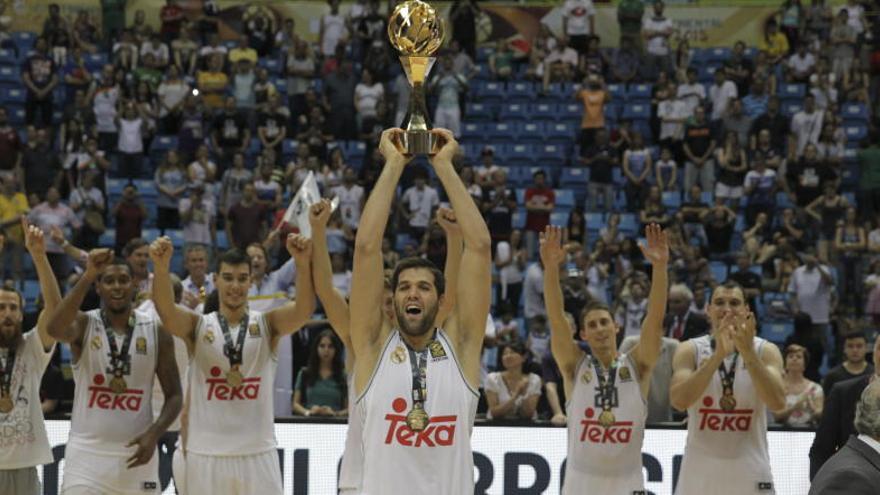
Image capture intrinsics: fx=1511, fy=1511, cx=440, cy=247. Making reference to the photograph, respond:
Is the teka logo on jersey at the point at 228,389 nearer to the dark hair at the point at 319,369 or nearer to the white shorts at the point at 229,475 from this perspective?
the white shorts at the point at 229,475

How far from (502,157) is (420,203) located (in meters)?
3.57

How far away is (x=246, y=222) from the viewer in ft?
67.5

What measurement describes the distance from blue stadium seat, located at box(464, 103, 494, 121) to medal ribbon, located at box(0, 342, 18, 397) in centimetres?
1613

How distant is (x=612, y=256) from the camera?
20.7 meters

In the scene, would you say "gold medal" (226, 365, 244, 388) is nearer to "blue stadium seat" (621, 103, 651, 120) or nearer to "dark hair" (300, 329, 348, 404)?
"dark hair" (300, 329, 348, 404)

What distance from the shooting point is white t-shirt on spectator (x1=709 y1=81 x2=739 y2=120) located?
24.0 meters

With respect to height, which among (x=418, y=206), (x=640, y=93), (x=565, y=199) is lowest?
(x=418, y=206)

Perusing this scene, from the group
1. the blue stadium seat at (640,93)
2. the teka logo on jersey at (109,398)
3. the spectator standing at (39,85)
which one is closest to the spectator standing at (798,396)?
the teka logo on jersey at (109,398)

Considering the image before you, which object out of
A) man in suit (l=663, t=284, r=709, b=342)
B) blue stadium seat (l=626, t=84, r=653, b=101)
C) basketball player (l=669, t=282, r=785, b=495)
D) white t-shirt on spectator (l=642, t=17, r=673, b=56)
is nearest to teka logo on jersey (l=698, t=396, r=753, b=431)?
basketball player (l=669, t=282, r=785, b=495)

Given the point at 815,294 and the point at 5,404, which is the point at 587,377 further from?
the point at 815,294

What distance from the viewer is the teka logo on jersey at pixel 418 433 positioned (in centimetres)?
739

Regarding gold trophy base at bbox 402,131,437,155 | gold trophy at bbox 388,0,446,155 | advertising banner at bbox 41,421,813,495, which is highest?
gold trophy at bbox 388,0,446,155

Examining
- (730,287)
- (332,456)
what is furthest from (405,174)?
(730,287)

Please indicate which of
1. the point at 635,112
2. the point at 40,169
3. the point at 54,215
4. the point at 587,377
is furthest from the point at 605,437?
the point at 635,112
